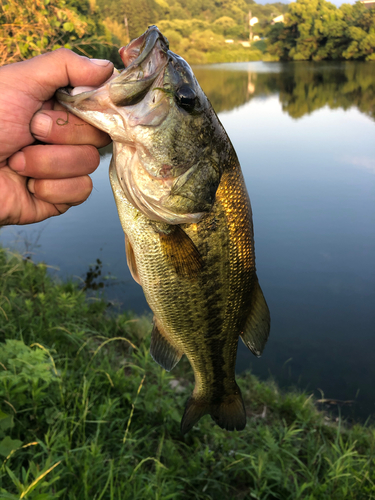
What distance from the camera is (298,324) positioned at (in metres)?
6.59

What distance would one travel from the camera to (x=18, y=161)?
1.70 m

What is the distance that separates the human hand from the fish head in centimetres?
11

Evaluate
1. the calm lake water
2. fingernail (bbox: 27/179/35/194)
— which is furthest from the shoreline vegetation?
fingernail (bbox: 27/179/35/194)

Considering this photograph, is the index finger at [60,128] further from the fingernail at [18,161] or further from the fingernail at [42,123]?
the fingernail at [18,161]

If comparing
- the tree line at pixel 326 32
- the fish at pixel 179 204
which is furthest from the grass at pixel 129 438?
the tree line at pixel 326 32

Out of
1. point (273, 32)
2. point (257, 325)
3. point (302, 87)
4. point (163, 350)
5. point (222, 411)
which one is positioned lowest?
point (222, 411)

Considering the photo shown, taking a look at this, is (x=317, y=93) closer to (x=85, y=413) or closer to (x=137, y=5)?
(x=137, y=5)

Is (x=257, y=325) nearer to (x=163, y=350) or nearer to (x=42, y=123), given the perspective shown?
(x=163, y=350)

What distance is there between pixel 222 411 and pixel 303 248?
23.9 ft

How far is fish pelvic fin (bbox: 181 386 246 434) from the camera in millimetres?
2027

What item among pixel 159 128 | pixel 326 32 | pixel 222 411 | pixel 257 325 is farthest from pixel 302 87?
pixel 159 128

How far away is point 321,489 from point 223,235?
2271mm

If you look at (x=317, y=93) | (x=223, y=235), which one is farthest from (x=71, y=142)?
(x=317, y=93)

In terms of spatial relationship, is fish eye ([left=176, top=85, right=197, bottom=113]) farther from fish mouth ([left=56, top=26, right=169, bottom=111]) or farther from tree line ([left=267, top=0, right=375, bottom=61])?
tree line ([left=267, top=0, right=375, bottom=61])
